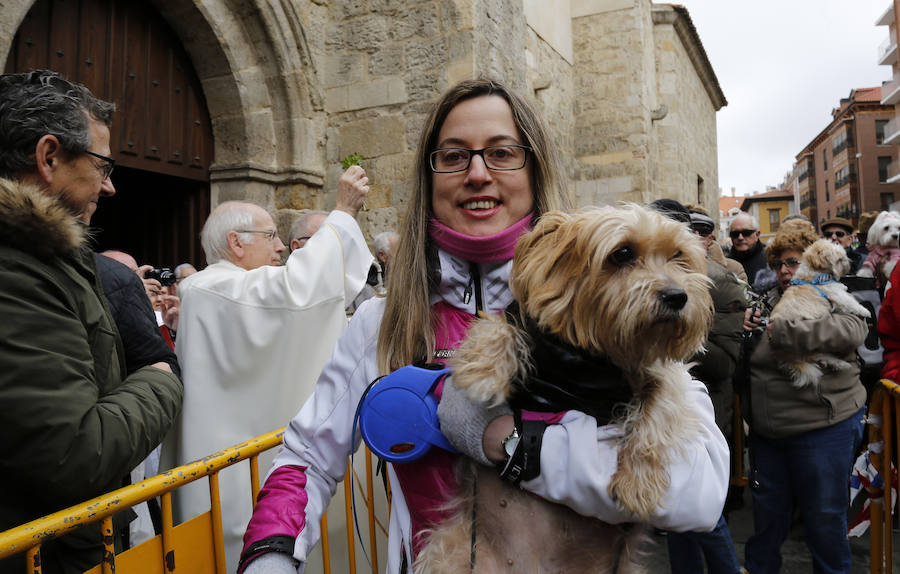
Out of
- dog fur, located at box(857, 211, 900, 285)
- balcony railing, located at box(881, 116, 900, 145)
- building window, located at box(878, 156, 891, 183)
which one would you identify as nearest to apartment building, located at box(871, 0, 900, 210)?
balcony railing, located at box(881, 116, 900, 145)

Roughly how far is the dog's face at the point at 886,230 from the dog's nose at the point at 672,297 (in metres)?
5.68

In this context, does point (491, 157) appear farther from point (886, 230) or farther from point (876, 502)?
point (886, 230)

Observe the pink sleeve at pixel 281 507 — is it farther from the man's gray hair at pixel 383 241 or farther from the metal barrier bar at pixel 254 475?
the man's gray hair at pixel 383 241

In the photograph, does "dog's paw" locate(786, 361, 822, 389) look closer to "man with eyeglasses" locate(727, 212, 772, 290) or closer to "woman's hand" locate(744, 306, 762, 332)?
"woman's hand" locate(744, 306, 762, 332)

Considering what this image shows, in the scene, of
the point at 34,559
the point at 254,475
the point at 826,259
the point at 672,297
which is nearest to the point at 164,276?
the point at 254,475

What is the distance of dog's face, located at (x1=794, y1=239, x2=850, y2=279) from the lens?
3.47m

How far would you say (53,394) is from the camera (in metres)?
1.38

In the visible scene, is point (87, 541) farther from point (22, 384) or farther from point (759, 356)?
point (759, 356)

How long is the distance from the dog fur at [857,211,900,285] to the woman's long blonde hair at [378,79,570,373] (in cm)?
511

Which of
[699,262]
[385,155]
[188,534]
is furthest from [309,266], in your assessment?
[385,155]

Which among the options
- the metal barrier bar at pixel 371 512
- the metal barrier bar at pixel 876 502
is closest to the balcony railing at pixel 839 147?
the metal barrier bar at pixel 876 502

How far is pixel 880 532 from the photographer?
2926 millimetres

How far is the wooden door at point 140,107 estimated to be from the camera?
14.5ft

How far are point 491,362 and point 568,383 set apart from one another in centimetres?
16
